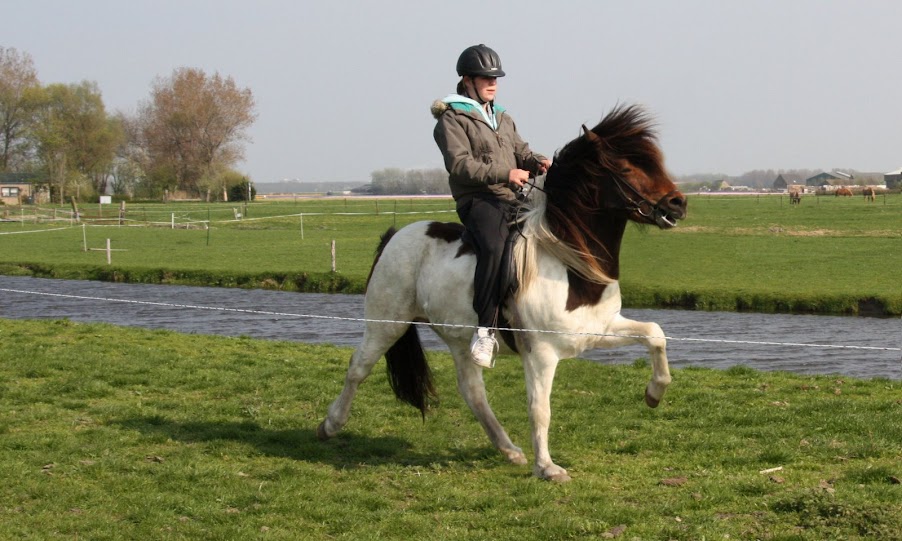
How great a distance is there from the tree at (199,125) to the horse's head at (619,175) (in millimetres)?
110567

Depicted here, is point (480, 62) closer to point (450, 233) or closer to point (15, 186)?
point (450, 233)

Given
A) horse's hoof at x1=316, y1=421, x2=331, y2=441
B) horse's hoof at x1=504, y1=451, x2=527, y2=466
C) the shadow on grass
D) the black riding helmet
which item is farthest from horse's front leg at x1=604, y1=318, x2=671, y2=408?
horse's hoof at x1=316, y1=421, x2=331, y2=441

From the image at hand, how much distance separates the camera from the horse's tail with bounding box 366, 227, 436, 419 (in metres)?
8.99

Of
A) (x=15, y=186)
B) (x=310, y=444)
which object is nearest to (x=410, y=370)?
(x=310, y=444)

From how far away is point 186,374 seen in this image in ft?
40.9

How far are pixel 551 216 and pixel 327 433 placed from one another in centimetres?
289

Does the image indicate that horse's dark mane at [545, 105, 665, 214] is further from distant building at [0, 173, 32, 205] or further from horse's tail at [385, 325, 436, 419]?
distant building at [0, 173, 32, 205]

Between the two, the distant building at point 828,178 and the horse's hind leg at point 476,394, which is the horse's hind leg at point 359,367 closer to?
the horse's hind leg at point 476,394

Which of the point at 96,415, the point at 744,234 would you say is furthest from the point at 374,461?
the point at 744,234

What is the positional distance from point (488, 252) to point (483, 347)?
72 cm

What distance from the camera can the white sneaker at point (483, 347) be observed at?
7.49m

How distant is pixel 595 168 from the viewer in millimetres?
7461

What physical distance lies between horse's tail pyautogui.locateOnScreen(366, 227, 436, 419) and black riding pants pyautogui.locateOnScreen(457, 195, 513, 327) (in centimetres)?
143

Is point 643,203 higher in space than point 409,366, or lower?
higher
